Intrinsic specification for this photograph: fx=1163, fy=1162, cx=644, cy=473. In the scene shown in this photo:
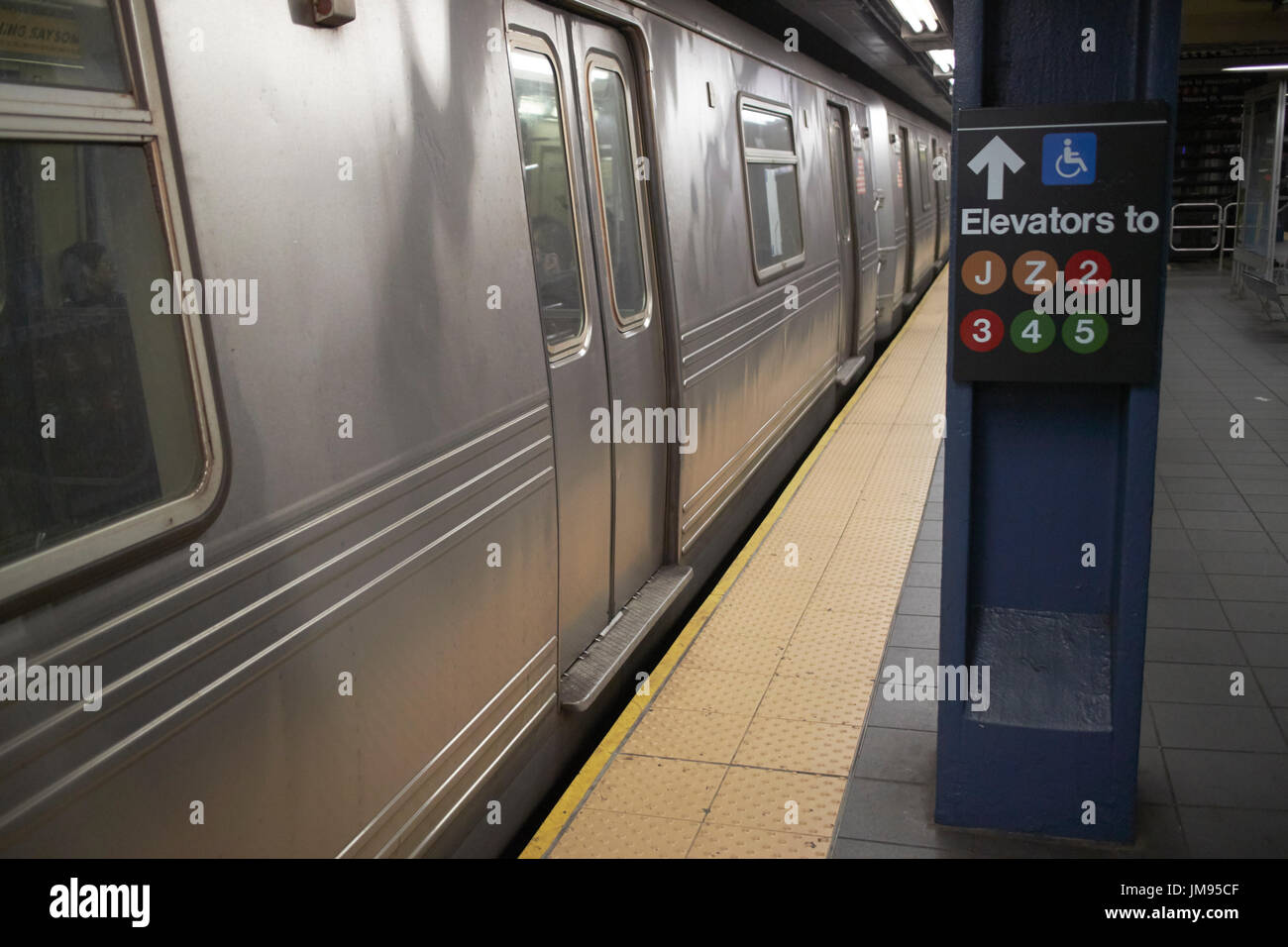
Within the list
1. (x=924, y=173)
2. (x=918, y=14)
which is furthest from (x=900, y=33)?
(x=924, y=173)

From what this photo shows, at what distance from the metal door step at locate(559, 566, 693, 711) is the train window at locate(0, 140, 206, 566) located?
1.93m

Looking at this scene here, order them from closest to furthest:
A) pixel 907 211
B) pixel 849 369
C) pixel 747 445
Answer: pixel 747 445 < pixel 849 369 < pixel 907 211

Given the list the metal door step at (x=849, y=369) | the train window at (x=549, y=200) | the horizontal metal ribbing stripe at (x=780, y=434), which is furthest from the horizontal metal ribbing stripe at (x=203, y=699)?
the metal door step at (x=849, y=369)

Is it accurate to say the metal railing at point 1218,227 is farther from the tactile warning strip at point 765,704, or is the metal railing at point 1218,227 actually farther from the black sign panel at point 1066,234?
the black sign panel at point 1066,234

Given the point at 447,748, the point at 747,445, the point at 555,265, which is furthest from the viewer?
the point at 747,445

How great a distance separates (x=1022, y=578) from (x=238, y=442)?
1993 mm

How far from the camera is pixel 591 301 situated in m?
3.84

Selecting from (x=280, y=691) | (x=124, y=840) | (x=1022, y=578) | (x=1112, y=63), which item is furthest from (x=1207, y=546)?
(x=124, y=840)

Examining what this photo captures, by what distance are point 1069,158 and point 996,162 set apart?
16cm

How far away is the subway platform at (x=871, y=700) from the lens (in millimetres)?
3074

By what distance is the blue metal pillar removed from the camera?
2.80 m

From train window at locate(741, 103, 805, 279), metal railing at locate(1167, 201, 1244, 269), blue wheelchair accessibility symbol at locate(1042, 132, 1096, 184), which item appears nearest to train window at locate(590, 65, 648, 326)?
blue wheelchair accessibility symbol at locate(1042, 132, 1096, 184)

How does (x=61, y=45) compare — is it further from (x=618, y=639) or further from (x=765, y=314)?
(x=765, y=314)

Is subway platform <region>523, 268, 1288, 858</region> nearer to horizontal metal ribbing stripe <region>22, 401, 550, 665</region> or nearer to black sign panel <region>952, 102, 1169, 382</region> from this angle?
horizontal metal ribbing stripe <region>22, 401, 550, 665</region>
